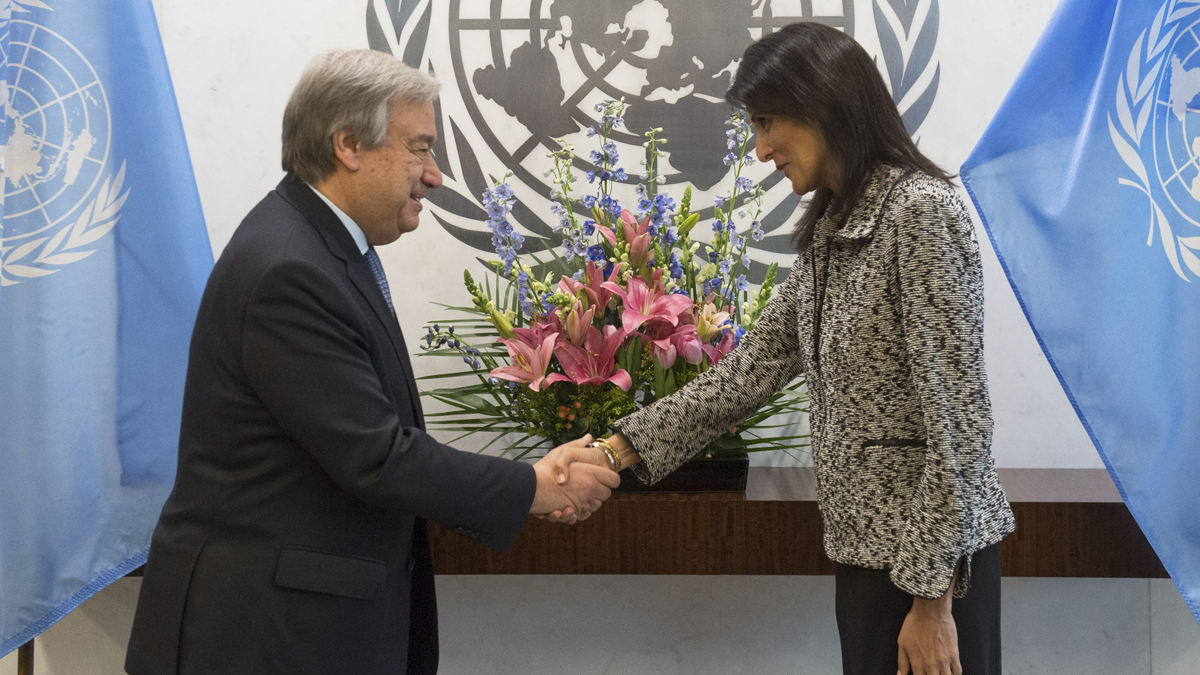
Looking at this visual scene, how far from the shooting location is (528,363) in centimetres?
171

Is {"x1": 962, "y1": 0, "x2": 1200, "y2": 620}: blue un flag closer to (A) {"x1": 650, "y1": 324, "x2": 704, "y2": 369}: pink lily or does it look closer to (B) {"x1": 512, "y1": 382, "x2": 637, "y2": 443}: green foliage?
(A) {"x1": 650, "y1": 324, "x2": 704, "y2": 369}: pink lily

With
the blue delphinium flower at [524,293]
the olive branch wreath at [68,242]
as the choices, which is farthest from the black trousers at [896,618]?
the olive branch wreath at [68,242]

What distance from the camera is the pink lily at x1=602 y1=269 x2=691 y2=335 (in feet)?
5.49

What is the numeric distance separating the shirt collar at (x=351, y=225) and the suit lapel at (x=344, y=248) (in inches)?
0.4

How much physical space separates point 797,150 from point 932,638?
719 mm

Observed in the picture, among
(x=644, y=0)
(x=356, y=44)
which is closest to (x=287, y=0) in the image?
(x=356, y=44)

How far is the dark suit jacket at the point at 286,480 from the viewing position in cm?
119

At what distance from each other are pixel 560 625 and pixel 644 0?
1.58 m

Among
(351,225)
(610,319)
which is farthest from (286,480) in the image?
(610,319)

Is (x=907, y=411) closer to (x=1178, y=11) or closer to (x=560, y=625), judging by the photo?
(x=1178, y=11)

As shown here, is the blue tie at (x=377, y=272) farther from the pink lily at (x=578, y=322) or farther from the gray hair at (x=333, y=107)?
the pink lily at (x=578, y=322)

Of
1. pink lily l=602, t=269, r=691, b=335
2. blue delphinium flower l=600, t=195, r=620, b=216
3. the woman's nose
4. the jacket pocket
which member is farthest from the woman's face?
the jacket pocket

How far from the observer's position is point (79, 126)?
166cm

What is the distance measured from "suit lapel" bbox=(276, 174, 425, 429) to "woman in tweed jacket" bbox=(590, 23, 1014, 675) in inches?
25.0
